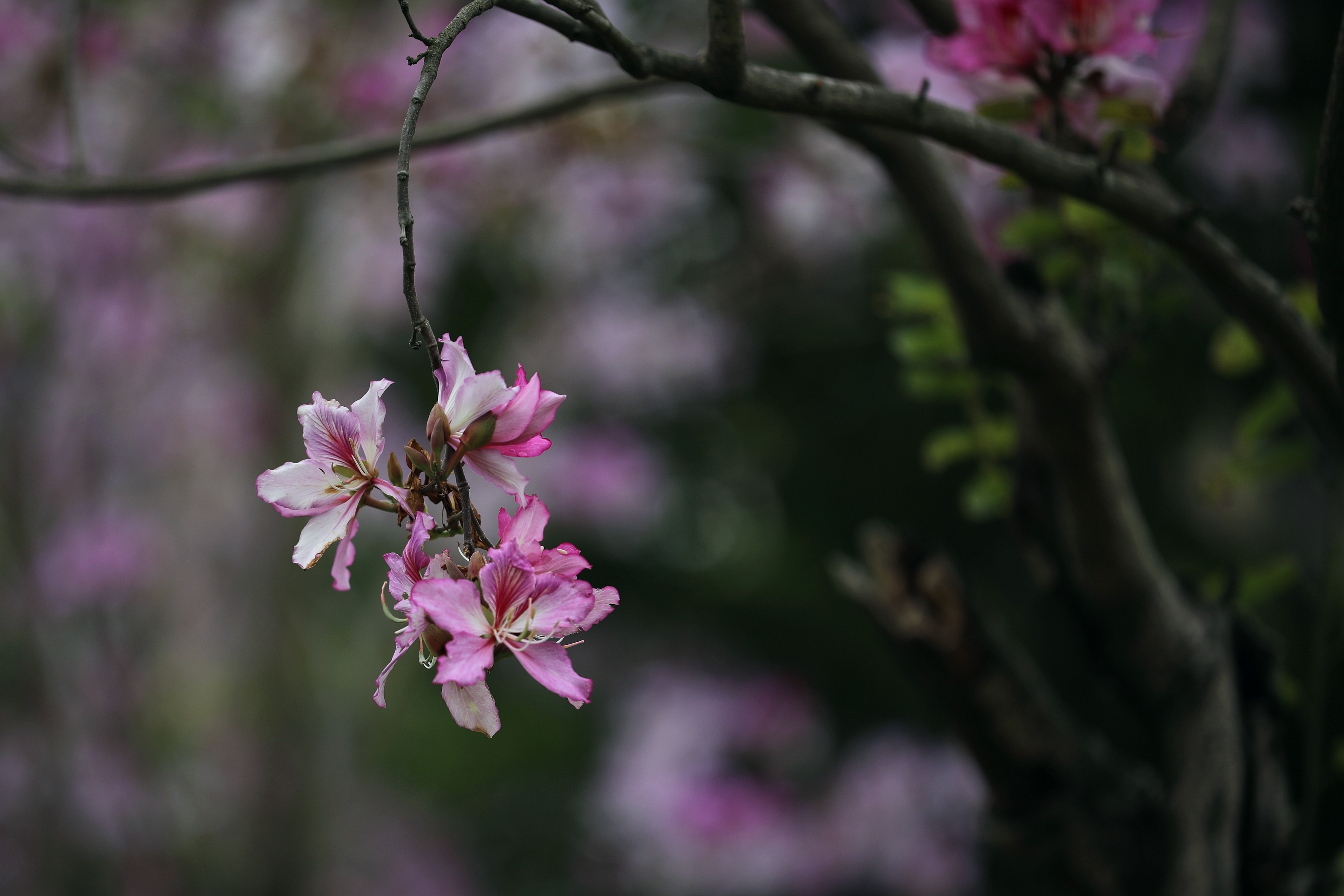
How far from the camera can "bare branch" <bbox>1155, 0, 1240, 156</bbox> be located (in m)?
1.05

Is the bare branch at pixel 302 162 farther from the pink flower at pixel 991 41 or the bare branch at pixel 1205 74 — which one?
the bare branch at pixel 1205 74

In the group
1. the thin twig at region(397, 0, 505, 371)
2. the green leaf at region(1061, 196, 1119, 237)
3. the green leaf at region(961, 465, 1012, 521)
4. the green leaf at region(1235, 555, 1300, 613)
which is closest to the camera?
the thin twig at region(397, 0, 505, 371)

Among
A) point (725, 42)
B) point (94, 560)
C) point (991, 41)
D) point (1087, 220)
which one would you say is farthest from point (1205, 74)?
point (94, 560)

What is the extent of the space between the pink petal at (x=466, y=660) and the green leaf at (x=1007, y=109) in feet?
2.18

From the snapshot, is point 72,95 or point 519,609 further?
point 72,95

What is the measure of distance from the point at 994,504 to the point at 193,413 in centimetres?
415

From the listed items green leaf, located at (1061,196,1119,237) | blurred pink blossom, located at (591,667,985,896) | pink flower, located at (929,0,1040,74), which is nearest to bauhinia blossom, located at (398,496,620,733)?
pink flower, located at (929,0,1040,74)

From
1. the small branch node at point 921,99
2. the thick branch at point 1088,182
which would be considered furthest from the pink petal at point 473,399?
the small branch node at point 921,99

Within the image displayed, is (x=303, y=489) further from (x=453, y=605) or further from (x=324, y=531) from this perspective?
(x=453, y=605)

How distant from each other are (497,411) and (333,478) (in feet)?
0.39

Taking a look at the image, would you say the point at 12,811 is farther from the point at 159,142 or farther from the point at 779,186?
the point at 779,186

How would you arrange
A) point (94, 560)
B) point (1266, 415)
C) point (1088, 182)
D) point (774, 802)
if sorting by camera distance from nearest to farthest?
point (1088, 182), point (1266, 415), point (774, 802), point (94, 560)

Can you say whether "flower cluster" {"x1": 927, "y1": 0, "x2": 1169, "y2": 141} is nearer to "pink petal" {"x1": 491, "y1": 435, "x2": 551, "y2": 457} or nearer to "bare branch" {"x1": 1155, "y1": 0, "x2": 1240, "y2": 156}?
"bare branch" {"x1": 1155, "y1": 0, "x2": 1240, "y2": 156}

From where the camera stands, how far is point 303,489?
2.12 feet
